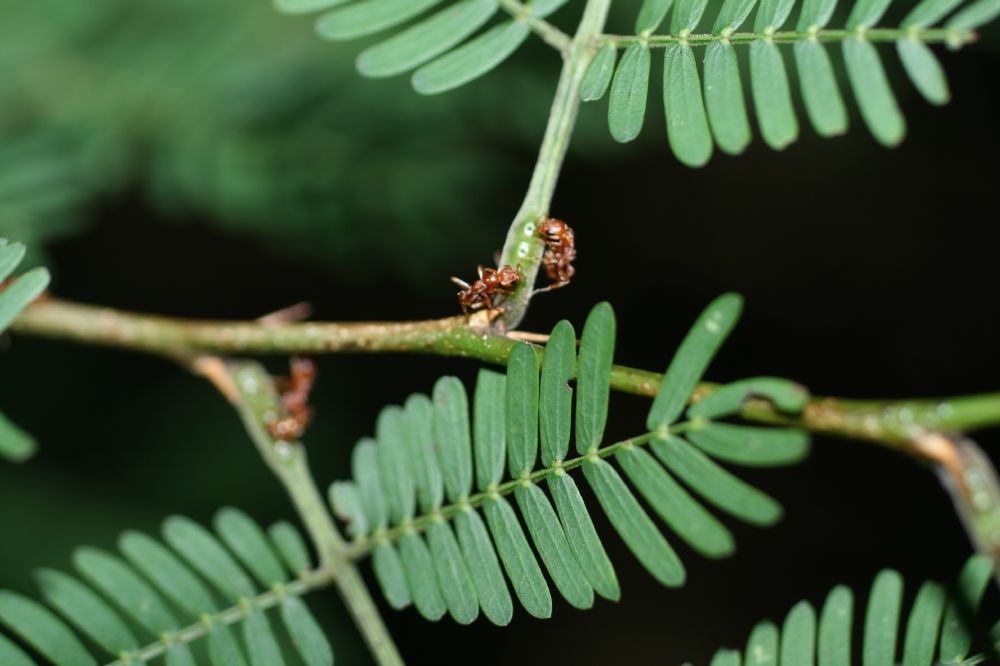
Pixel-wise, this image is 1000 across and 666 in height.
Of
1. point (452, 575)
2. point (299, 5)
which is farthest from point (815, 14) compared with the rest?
point (452, 575)

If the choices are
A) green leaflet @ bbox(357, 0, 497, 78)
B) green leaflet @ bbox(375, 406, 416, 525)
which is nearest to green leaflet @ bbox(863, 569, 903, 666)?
green leaflet @ bbox(375, 406, 416, 525)

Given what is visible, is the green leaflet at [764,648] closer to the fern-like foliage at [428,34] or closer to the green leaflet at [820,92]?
the green leaflet at [820,92]

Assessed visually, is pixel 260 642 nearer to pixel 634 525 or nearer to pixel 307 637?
pixel 307 637

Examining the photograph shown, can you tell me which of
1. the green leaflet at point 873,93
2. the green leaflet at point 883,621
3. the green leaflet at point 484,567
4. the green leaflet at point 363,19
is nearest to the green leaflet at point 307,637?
the green leaflet at point 484,567

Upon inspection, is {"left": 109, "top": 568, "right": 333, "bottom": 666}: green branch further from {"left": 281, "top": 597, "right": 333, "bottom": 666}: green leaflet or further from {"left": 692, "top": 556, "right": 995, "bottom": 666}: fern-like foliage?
{"left": 692, "top": 556, "right": 995, "bottom": 666}: fern-like foliage

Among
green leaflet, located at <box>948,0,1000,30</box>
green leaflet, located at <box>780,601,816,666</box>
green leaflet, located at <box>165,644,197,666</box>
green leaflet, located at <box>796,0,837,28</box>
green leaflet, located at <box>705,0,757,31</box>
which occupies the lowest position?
green leaflet, located at <box>780,601,816,666</box>

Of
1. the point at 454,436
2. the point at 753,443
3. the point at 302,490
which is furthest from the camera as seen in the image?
the point at 302,490

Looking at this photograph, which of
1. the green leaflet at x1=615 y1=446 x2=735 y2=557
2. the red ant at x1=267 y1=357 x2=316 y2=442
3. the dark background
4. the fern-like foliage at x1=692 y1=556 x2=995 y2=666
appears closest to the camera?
the green leaflet at x1=615 y1=446 x2=735 y2=557
